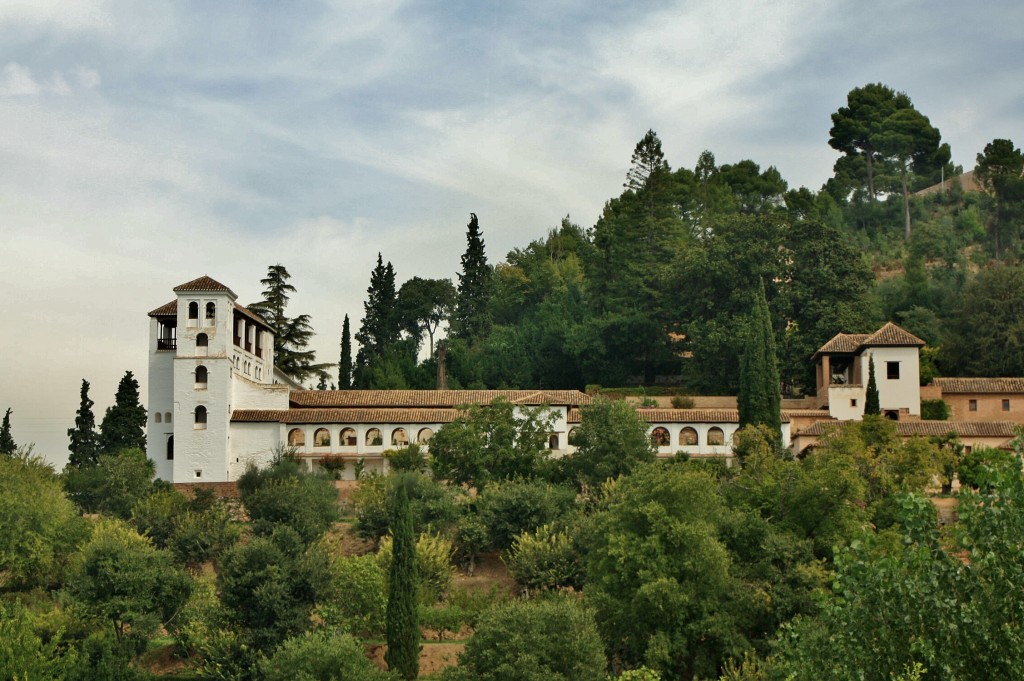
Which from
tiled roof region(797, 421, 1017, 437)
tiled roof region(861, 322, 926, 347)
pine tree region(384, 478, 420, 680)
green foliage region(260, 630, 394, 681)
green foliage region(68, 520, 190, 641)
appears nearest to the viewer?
green foliage region(260, 630, 394, 681)

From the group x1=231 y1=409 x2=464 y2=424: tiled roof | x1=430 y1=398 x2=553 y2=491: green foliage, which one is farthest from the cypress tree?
x1=231 y1=409 x2=464 y2=424: tiled roof

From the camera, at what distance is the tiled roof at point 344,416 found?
51844mm

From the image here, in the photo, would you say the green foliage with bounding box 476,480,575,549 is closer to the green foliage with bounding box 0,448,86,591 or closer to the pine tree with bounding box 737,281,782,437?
the pine tree with bounding box 737,281,782,437

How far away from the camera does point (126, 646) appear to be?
32.8 metres

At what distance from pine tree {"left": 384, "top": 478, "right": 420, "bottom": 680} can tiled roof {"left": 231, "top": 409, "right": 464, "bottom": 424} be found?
19541 mm

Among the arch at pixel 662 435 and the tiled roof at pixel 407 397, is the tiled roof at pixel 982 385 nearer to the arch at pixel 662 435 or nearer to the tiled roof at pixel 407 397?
the arch at pixel 662 435

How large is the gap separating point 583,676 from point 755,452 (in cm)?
1792

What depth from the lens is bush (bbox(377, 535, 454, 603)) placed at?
3650 cm

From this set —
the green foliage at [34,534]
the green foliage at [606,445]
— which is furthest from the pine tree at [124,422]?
the green foliage at [606,445]

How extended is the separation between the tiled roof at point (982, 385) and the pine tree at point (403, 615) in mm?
28716

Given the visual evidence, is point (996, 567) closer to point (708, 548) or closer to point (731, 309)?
point (708, 548)

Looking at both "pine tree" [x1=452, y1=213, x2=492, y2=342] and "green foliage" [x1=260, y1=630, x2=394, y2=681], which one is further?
"pine tree" [x1=452, y1=213, x2=492, y2=342]

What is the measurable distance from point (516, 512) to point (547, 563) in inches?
129

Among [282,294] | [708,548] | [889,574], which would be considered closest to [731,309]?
[282,294]
